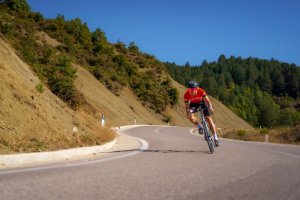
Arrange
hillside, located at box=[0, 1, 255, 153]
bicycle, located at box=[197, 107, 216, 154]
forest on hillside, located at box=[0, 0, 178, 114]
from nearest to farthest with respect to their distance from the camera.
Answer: bicycle, located at box=[197, 107, 216, 154]
hillside, located at box=[0, 1, 255, 153]
forest on hillside, located at box=[0, 0, 178, 114]

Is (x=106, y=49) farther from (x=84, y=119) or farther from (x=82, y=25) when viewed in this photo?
(x=84, y=119)

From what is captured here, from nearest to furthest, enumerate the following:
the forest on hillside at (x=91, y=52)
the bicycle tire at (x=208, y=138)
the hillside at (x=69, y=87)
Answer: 1. the bicycle tire at (x=208, y=138)
2. the hillside at (x=69, y=87)
3. the forest on hillside at (x=91, y=52)

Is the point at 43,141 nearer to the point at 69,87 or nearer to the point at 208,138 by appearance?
the point at 208,138

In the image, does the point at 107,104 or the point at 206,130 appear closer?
the point at 206,130

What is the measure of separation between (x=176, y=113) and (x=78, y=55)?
23.2m

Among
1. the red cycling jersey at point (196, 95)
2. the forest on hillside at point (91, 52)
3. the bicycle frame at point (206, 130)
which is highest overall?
the forest on hillside at point (91, 52)

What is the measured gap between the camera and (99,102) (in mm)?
48156

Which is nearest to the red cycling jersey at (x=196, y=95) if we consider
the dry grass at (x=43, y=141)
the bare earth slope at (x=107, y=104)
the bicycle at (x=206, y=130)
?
the bicycle at (x=206, y=130)

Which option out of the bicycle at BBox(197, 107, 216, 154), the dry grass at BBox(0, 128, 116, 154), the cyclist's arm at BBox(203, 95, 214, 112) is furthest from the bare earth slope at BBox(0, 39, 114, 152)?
the cyclist's arm at BBox(203, 95, 214, 112)

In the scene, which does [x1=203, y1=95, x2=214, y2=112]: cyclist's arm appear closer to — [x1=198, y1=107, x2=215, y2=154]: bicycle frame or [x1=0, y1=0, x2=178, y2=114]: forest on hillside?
[x1=198, y1=107, x2=215, y2=154]: bicycle frame

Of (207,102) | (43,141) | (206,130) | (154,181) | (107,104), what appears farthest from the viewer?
(107,104)

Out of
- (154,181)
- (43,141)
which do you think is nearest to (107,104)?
(43,141)

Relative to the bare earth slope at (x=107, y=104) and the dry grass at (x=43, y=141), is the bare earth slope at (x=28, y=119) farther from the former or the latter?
the bare earth slope at (x=107, y=104)

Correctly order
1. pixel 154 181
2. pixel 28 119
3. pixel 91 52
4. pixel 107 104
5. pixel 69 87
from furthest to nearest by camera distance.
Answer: pixel 91 52 < pixel 107 104 < pixel 69 87 < pixel 28 119 < pixel 154 181
